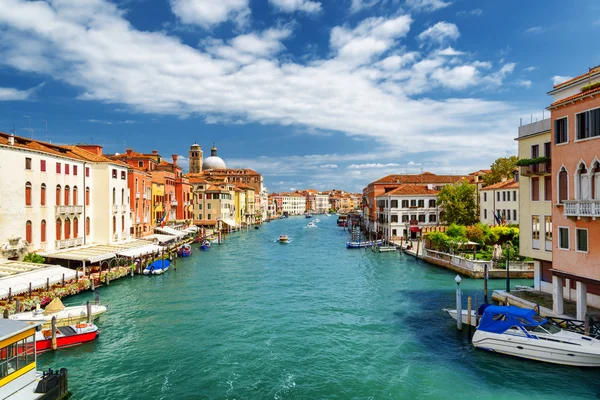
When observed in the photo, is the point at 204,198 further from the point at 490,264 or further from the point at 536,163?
the point at 536,163

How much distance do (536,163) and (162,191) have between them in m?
42.5

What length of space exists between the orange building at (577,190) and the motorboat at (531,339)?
1992 millimetres

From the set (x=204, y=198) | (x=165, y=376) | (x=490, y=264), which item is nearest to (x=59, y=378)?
(x=165, y=376)

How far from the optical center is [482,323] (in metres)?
14.6

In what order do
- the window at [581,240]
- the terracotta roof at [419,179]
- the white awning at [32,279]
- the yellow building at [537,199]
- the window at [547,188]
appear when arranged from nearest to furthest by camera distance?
1. the window at [581,240]
2. the window at [547,188]
3. the yellow building at [537,199]
4. the white awning at [32,279]
5. the terracotta roof at [419,179]

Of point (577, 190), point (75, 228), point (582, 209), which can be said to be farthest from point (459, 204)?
point (75, 228)

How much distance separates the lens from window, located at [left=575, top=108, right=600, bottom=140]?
13109mm

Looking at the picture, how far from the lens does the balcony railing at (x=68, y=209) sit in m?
27.2

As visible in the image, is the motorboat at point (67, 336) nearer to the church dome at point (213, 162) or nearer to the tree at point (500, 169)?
the tree at point (500, 169)

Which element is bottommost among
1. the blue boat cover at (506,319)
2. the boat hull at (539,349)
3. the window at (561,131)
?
the boat hull at (539,349)

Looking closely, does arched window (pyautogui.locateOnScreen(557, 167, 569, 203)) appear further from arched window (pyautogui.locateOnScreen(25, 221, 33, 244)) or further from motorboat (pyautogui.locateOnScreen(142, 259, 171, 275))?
arched window (pyautogui.locateOnScreen(25, 221, 33, 244))

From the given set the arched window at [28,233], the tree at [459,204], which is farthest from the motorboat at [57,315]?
the tree at [459,204]

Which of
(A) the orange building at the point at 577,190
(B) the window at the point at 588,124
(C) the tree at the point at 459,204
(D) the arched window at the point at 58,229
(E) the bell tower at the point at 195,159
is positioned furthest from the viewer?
(E) the bell tower at the point at 195,159

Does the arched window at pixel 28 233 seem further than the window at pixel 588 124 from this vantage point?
Yes
